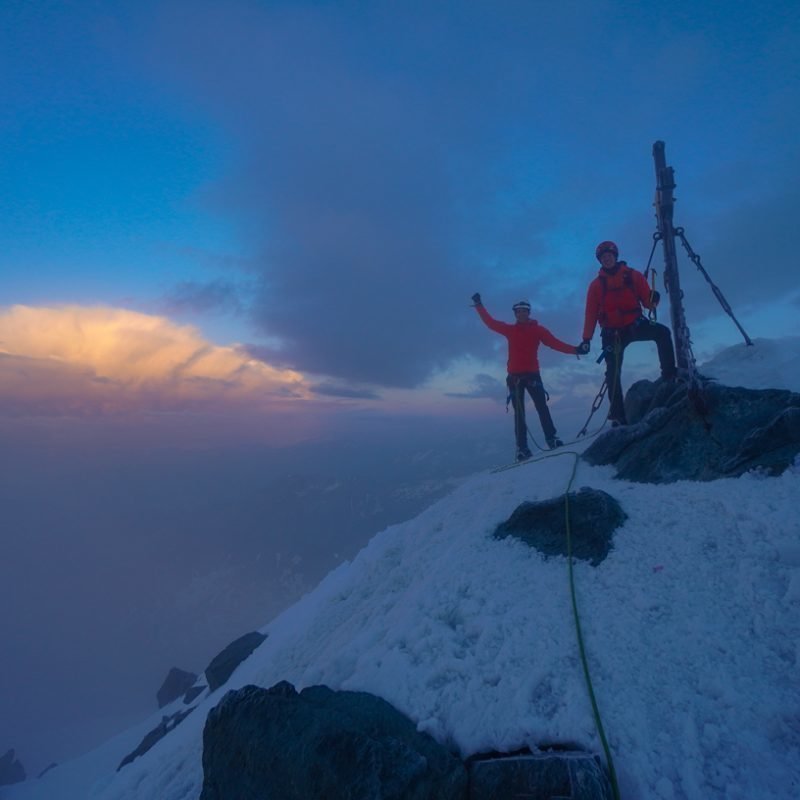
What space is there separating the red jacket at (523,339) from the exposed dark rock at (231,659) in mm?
14450

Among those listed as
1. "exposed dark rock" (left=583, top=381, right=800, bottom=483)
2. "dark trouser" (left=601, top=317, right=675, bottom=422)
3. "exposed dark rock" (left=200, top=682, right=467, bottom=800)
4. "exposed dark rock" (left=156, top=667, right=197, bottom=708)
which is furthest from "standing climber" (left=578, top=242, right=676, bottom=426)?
"exposed dark rock" (left=156, top=667, right=197, bottom=708)

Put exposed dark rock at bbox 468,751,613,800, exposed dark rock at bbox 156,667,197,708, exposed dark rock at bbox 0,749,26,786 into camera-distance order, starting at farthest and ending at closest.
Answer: exposed dark rock at bbox 0,749,26,786
exposed dark rock at bbox 156,667,197,708
exposed dark rock at bbox 468,751,613,800

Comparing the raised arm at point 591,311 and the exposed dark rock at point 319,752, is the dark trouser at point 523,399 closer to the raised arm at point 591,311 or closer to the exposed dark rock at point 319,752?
the raised arm at point 591,311

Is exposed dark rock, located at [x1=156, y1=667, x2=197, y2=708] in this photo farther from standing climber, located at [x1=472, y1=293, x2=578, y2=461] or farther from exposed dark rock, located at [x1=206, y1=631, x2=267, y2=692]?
standing climber, located at [x1=472, y1=293, x2=578, y2=461]

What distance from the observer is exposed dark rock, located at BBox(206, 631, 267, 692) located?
17.7m

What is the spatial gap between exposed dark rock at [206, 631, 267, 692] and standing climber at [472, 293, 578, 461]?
13.1m

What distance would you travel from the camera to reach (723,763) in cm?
447

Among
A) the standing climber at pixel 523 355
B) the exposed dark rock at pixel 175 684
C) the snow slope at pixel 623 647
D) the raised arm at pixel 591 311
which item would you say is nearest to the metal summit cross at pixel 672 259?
the raised arm at pixel 591 311

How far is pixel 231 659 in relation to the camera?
60.6 feet

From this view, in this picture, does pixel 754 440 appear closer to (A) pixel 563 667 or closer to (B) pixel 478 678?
(A) pixel 563 667

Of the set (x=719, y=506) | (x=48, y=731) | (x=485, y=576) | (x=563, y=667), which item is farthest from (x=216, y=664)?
(x=48, y=731)

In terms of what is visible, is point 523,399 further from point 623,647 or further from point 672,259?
point 623,647

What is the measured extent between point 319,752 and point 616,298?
11.9m

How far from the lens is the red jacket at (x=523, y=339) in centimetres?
1430
